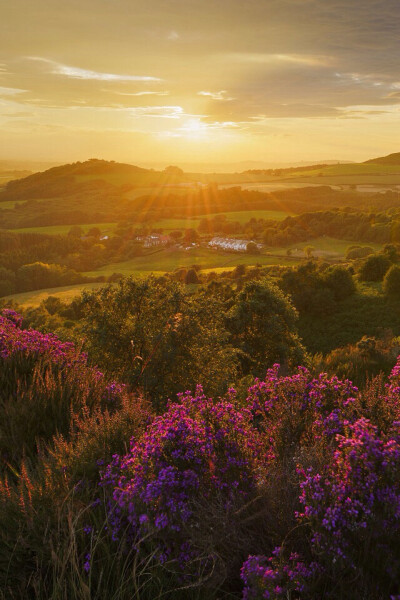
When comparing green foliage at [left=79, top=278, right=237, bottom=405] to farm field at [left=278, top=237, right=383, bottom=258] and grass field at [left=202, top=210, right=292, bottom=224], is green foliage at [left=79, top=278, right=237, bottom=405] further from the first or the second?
grass field at [left=202, top=210, right=292, bottom=224]

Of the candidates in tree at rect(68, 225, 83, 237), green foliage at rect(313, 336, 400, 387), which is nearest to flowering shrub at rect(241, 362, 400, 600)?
green foliage at rect(313, 336, 400, 387)

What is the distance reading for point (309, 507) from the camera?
3250 millimetres

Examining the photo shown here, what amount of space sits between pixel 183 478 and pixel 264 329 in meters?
24.3

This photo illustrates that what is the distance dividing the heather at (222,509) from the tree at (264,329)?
2209cm

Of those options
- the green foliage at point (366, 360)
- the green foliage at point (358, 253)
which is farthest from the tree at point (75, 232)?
the green foliage at point (366, 360)

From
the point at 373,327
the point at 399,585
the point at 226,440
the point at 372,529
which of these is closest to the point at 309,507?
the point at 372,529

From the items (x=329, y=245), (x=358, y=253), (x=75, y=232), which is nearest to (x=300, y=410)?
(x=358, y=253)

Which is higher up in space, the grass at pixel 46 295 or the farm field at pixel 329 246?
the farm field at pixel 329 246

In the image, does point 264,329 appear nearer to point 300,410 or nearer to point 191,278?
point 300,410

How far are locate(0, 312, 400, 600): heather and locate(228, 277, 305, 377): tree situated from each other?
72.5 feet

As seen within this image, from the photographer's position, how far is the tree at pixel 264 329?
2731 centimetres

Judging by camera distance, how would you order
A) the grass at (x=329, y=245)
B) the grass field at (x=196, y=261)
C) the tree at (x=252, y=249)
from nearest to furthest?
the grass field at (x=196, y=261), the grass at (x=329, y=245), the tree at (x=252, y=249)

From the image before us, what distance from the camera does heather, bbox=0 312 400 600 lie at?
3189 millimetres

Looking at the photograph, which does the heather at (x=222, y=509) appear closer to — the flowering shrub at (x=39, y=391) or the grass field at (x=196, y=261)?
the flowering shrub at (x=39, y=391)
